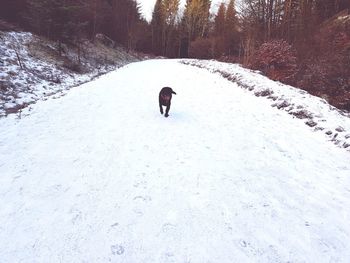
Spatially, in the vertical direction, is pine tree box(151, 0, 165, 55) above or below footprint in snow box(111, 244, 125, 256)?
above

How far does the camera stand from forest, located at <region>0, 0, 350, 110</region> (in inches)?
598

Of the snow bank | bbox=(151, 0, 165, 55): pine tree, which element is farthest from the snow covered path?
bbox=(151, 0, 165, 55): pine tree

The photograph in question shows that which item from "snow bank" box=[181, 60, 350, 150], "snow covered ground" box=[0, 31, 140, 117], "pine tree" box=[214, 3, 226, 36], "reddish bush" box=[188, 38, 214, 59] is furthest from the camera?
"pine tree" box=[214, 3, 226, 36]

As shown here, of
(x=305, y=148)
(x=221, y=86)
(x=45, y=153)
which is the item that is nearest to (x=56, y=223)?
(x=45, y=153)

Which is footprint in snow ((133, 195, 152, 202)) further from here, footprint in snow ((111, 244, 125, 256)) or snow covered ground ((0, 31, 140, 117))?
snow covered ground ((0, 31, 140, 117))

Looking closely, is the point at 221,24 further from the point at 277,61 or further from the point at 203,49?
the point at 277,61

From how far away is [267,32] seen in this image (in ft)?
99.1

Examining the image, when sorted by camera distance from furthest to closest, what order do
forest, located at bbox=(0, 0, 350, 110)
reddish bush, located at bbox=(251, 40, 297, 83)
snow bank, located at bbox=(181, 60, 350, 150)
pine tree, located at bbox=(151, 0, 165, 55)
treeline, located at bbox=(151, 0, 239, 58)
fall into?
pine tree, located at bbox=(151, 0, 165, 55), treeline, located at bbox=(151, 0, 239, 58), reddish bush, located at bbox=(251, 40, 297, 83), forest, located at bbox=(0, 0, 350, 110), snow bank, located at bbox=(181, 60, 350, 150)

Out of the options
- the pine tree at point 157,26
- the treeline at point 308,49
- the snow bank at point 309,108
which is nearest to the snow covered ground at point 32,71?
the snow bank at point 309,108

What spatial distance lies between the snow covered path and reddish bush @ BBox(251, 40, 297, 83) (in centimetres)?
959

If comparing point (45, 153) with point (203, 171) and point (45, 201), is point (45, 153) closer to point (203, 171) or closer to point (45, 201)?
point (45, 201)

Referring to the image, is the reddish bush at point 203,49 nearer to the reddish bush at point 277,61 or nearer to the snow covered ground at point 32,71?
the reddish bush at point 277,61

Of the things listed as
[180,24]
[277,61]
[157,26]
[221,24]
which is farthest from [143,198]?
[157,26]

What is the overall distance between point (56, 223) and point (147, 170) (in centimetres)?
221
